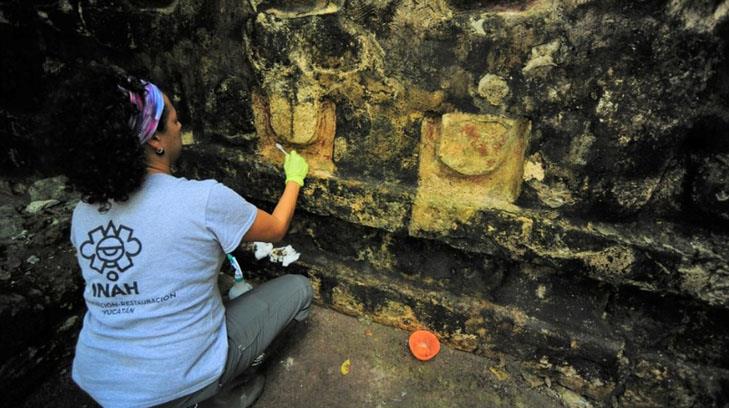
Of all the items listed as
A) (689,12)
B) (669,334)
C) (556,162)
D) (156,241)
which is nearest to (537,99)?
(556,162)

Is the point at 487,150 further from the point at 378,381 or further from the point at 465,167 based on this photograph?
the point at 378,381

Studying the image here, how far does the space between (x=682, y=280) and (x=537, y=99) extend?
0.83 metres

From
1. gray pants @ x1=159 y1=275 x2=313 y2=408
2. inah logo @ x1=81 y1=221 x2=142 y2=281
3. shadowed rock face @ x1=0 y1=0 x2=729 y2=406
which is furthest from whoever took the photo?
gray pants @ x1=159 y1=275 x2=313 y2=408

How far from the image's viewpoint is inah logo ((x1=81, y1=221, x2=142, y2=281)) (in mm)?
1229

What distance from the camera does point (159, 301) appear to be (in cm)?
127

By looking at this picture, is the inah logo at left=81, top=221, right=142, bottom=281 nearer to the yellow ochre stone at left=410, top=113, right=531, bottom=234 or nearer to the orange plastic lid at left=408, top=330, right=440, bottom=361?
the yellow ochre stone at left=410, top=113, right=531, bottom=234

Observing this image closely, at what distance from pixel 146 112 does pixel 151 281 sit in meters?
0.51

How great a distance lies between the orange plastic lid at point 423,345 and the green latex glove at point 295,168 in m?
0.92

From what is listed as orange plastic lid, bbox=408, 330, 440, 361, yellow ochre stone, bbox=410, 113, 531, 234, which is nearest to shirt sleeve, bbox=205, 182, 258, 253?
yellow ochre stone, bbox=410, 113, 531, 234

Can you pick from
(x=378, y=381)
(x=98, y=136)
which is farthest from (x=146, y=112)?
(x=378, y=381)

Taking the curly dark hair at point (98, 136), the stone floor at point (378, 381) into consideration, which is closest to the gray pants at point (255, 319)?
the stone floor at point (378, 381)

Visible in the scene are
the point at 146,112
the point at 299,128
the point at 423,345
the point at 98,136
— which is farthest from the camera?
the point at 423,345

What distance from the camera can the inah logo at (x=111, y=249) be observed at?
1.23 m

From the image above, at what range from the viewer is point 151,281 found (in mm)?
1247
